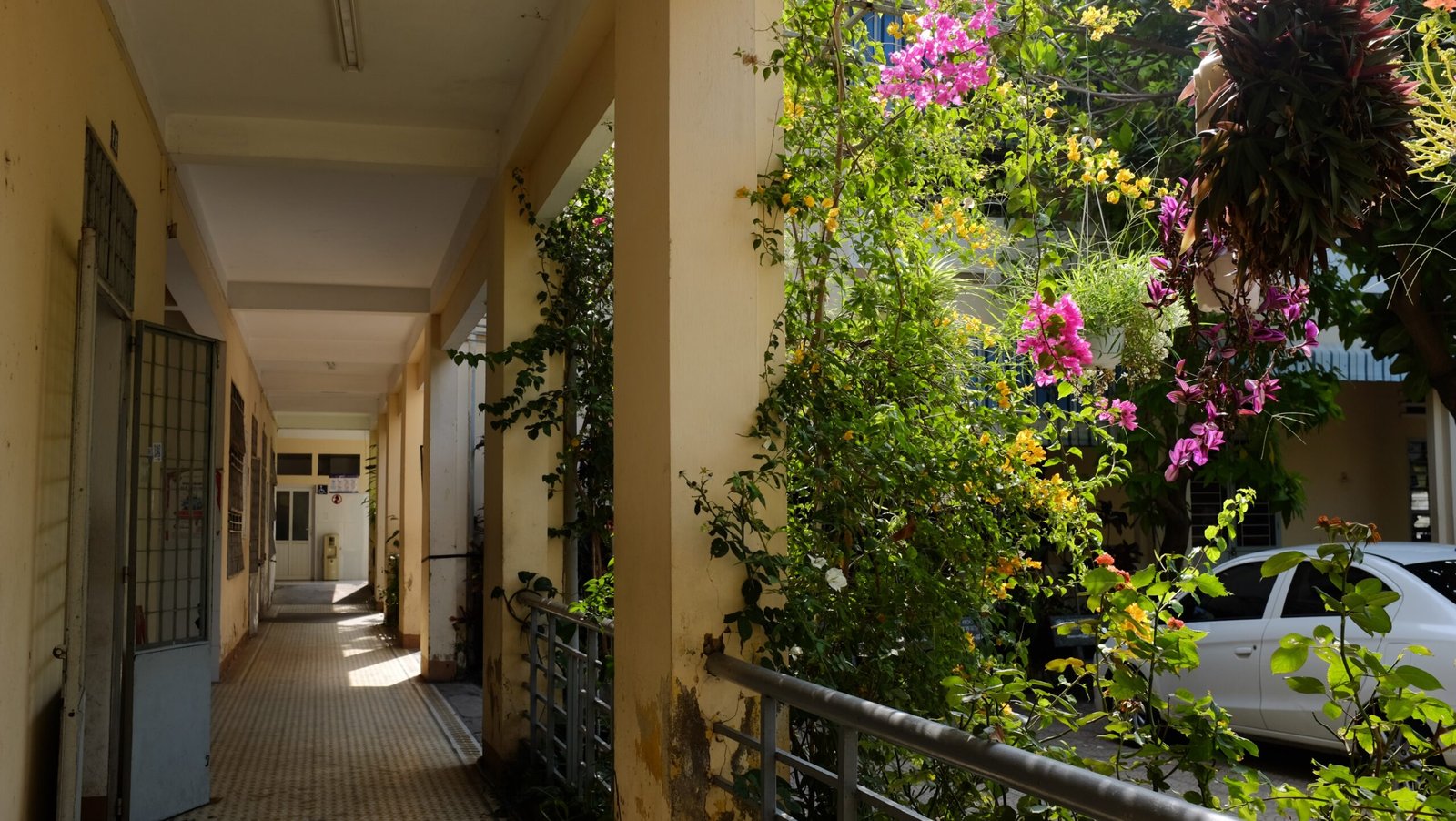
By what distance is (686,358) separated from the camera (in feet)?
10.3

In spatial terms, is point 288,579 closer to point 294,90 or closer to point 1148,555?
point 1148,555

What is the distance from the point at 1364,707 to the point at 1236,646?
5.16 meters

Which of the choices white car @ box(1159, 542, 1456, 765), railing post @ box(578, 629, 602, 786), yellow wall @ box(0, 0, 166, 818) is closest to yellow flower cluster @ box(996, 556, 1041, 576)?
railing post @ box(578, 629, 602, 786)

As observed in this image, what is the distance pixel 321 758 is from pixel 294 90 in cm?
353

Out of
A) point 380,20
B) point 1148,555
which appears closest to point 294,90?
point 380,20

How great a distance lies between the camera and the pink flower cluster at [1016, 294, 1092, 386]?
2.93 m

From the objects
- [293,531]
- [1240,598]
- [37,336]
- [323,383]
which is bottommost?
[1240,598]

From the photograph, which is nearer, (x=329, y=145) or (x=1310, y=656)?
(x=329, y=145)

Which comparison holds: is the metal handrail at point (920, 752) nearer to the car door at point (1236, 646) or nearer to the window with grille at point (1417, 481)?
the car door at point (1236, 646)

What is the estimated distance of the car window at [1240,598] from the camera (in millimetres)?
6910

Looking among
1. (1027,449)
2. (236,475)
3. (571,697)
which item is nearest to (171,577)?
(571,697)

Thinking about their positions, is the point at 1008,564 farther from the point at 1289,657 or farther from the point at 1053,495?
the point at 1289,657

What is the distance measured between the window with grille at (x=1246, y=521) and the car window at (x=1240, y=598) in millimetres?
3928

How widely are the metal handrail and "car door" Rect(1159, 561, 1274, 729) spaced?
4444 mm
